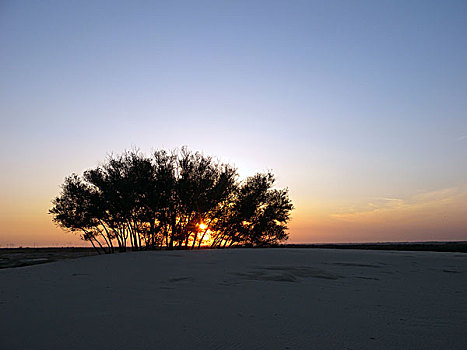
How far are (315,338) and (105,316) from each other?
2.54 m

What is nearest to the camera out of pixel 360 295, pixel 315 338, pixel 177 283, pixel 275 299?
pixel 315 338

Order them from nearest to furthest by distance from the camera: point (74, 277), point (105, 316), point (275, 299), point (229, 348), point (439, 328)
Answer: point (229, 348)
point (439, 328)
point (105, 316)
point (275, 299)
point (74, 277)

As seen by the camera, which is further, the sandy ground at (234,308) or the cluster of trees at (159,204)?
the cluster of trees at (159,204)

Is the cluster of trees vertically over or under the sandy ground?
over

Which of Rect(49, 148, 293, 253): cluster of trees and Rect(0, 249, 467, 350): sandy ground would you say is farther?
Rect(49, 148, 293, 253): cluster of trees

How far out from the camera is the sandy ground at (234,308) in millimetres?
3688

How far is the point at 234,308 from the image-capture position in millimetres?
4820

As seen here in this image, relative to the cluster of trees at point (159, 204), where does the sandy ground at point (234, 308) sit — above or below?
below

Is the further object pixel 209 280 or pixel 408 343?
pixel 209 280

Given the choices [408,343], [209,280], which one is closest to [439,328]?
[408,343]

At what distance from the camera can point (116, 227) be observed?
23766 mm

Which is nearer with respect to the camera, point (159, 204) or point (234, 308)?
point (234, 308)

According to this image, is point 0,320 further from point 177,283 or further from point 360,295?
point 360,295

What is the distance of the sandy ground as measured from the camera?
369cm
